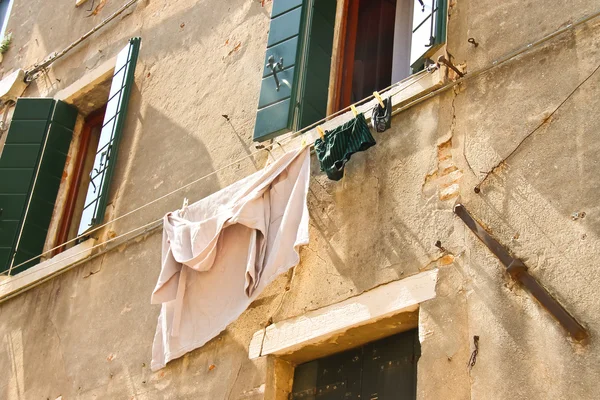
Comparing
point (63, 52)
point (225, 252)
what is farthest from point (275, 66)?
point (63, 52)

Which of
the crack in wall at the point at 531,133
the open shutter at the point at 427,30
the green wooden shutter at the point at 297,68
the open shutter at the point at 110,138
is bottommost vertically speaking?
the crack in wall at the point at 531,133

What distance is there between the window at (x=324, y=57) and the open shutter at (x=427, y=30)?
0.49 feet

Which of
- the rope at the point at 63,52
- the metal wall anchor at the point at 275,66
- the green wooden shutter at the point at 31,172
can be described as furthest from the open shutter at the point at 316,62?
the green wooden shutter at the point at 31,172

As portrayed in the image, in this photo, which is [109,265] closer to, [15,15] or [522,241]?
[522,241]

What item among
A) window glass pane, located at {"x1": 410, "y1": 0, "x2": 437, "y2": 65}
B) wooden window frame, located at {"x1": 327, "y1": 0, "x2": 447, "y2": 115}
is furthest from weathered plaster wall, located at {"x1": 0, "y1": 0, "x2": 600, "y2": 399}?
wooden window frame, located at {"x1": 327, "y1": 0, "x2": 447, "y2": 115}

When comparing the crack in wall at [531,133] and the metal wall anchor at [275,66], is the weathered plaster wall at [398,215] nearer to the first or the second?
the crack in wall at [531,133]

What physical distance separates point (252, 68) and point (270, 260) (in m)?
1.78

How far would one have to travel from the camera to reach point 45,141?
8328 mm

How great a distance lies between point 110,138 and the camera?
7.69 m

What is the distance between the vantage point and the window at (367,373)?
517 cm

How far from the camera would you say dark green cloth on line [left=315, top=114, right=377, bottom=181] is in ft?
18.2

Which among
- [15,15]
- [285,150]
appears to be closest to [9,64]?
[15,15]

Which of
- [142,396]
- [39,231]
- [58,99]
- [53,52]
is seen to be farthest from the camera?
[53,52]

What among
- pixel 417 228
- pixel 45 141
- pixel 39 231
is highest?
pixel 45 141
